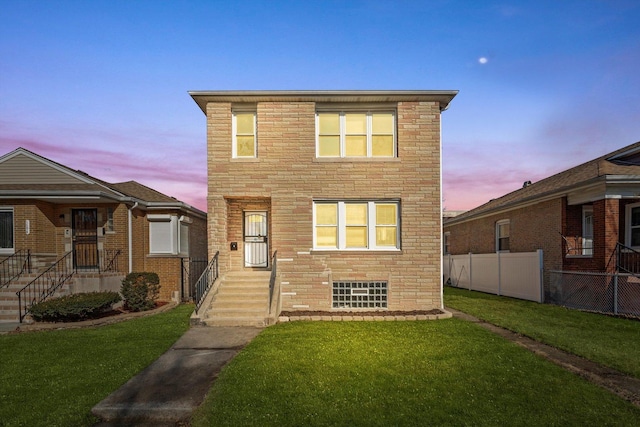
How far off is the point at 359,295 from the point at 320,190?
362 cm

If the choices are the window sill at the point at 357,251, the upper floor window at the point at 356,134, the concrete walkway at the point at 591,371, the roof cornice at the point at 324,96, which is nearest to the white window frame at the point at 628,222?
the concrete walkway at the point at 591,371

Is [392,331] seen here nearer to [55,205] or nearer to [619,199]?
[619,199]

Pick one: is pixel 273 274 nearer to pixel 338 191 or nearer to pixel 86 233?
pixel 338 191

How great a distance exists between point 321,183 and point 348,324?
14.7 ft

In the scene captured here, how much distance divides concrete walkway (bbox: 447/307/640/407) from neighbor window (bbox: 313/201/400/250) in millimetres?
4625

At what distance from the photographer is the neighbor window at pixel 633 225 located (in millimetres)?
12594

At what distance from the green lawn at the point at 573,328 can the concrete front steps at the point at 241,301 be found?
22.1 ft

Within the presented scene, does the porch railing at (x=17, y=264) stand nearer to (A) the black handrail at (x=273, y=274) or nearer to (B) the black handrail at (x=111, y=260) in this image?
(B) the black handrail at (x=111, y=260)

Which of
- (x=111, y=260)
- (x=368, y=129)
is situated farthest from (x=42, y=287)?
(x=368, y=129)

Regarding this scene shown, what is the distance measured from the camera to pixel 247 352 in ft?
24.6

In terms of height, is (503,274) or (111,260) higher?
(111,260)

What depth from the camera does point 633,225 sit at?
1273cm

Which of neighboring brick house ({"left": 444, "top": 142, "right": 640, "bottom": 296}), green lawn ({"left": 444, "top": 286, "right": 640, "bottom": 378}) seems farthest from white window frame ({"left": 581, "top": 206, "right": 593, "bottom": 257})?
green lawn ({"left": 444, "top": 286, "right": 640, "bottom": 378})

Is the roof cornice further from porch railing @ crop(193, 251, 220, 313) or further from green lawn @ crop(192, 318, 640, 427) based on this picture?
green lawn @ crop(192, 318, 640, 427)
